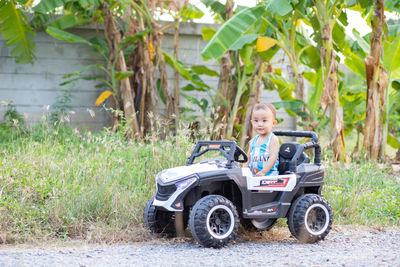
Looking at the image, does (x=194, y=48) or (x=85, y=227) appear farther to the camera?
(x=194, y=48)

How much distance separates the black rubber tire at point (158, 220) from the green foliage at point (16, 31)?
5.68m

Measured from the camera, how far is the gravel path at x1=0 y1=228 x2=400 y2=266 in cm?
372

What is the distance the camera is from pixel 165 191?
427 cm

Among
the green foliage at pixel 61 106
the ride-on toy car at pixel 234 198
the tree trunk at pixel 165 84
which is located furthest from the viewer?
the tree trunk at pixel 165 84

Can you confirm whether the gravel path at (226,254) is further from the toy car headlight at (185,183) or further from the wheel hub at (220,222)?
the toy car headlight at (185,183)

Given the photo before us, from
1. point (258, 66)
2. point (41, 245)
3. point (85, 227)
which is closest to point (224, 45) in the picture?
point (258, 66)

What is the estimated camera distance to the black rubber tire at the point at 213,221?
13.3 feet

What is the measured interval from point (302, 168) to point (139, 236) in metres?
1.54

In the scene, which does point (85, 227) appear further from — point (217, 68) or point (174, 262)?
point (217, 68)

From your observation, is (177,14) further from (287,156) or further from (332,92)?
(287,156)

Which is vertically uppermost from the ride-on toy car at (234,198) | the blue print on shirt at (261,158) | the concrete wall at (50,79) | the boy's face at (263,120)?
the concrete wall at (50,79)

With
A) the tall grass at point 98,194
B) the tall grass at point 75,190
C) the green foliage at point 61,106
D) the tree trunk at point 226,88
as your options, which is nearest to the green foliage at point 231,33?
the tree trunk at point 226,88

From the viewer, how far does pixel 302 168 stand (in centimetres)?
464

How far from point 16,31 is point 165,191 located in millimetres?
6199
